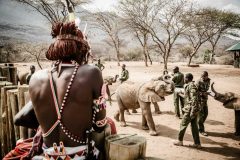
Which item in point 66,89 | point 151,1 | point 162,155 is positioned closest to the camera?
point 66,89

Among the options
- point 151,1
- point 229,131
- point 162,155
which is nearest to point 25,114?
point 162,155

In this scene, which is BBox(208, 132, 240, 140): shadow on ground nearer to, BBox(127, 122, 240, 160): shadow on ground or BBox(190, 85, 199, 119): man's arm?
BBox(127, 122, 240, 160): shadow on ground

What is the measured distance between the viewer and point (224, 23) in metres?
32.0

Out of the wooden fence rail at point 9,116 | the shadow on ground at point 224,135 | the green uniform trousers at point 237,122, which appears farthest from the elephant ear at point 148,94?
the wooden fence rail at point 9,116

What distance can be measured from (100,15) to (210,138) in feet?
103

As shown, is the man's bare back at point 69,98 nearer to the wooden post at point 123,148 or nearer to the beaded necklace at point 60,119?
the beaded necklace at point 60,119

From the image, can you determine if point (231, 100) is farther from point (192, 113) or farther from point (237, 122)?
point (192, 113)

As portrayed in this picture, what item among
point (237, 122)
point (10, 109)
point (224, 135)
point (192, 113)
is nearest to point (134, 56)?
point (224, 135)

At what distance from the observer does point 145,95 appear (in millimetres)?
7359

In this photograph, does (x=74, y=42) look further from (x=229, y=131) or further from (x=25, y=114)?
(x=229, y=131)

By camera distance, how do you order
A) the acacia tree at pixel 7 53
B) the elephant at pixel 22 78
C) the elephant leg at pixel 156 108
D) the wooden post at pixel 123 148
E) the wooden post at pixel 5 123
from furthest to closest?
the acacia tree at pixel 7 53, the elephant at pixel 22 78, the elephant leg at pixel 156 108, the wooden post at pixel 5 123, the wooden post at pixel 123 148

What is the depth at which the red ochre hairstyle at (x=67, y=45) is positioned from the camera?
80.6 inches

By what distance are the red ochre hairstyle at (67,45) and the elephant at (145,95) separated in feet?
16.8

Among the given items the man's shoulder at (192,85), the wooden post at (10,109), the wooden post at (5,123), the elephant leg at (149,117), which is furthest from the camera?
the elephant leg at (149,117)
